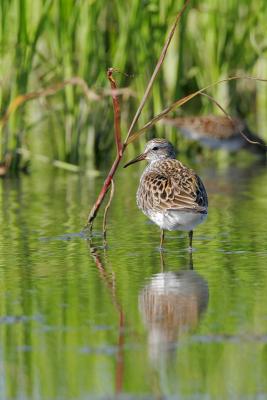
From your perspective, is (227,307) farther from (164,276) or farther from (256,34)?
(256,34)

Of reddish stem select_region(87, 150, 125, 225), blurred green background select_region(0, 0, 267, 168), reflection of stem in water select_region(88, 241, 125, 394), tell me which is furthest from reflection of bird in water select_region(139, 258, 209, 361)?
blurred green background select_region(0, 0, 267, 168)

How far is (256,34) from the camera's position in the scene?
49.7 ft

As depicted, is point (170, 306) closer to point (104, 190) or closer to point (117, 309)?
point (117, 309)

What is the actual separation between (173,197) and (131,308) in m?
1.89

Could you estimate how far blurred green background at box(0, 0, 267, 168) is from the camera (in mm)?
11117

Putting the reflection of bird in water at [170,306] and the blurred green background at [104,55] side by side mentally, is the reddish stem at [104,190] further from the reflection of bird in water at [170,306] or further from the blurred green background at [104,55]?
the blurred green background at [104,55]

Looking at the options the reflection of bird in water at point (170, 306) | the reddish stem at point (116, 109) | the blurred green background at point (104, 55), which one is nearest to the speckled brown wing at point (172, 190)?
the reddish stem at point (116, 109)

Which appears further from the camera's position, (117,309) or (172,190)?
(172,190)

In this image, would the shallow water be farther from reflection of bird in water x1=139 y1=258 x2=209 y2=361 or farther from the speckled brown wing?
the speckled brown wing

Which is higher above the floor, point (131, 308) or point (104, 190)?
point (104, 190)

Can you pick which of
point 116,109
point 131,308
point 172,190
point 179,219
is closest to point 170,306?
point 131,308

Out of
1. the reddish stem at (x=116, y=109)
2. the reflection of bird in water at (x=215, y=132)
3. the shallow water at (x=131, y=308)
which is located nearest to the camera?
the shallow water at (x=131, y=308)

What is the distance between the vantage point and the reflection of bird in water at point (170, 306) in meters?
5.21

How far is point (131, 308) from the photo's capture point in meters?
5.91
